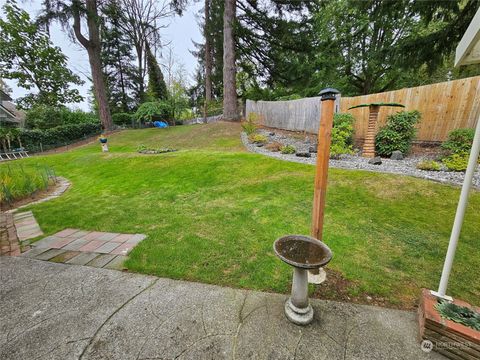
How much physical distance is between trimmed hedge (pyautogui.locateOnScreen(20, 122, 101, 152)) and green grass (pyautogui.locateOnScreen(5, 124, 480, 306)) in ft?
39.3

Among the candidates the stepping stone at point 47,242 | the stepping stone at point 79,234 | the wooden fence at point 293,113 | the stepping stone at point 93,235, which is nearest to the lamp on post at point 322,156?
the stepping stone at point 93,235

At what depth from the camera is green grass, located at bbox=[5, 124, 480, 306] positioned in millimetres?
2162

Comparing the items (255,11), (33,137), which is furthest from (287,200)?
(33,137)

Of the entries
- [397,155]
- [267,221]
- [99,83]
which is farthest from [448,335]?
[99,83]

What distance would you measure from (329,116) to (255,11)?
497 inches

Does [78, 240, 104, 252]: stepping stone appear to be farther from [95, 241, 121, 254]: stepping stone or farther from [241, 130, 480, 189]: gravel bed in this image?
[241, 130, 480, 189]: gravel bed

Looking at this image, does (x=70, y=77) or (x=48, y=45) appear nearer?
(x=48, y=45)

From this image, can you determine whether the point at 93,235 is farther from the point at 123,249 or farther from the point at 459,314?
the point at 459,314

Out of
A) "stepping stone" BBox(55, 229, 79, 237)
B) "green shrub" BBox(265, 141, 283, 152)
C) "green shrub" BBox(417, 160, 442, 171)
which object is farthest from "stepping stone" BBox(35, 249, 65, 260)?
"green shrub" BBox(417, 160, 442, 171)

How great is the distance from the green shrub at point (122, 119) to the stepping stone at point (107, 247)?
20.0 metres

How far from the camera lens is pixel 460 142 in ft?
14.6

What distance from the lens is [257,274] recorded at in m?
2.18

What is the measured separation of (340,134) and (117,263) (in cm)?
585

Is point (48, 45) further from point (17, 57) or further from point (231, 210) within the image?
point (231, 210)
